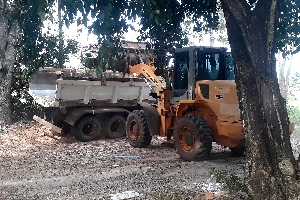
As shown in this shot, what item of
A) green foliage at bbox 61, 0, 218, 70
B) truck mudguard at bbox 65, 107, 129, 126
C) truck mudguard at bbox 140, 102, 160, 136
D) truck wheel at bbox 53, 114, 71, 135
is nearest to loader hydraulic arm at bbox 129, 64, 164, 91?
green foliage at bbox 61, 0, 218, 70

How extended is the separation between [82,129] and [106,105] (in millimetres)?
1065

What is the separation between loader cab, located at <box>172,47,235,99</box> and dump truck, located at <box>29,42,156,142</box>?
1.59 metres

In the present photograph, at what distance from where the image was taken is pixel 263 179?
13.4 feet

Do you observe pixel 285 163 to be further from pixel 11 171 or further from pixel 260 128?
pixel 11 171

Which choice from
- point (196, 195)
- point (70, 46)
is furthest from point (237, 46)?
point (70, 46)

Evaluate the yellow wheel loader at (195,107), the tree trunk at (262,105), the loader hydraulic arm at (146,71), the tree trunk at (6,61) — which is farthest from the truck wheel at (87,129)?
the tree trunk at (262,105)

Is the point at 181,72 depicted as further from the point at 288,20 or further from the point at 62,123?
the point at 62,123

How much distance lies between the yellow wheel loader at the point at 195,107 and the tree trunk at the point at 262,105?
2915mm

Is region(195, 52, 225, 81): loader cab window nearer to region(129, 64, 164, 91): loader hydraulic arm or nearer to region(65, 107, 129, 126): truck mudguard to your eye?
region(129, 64, 164, 91): loader hydraulic arm

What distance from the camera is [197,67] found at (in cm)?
800

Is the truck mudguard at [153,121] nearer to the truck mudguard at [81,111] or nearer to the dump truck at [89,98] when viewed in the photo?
the dump truck at [89,98]

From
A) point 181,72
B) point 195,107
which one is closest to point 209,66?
point 181,72

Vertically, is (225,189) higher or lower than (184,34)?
lower

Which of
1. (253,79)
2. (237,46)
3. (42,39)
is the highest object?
(42,39)
